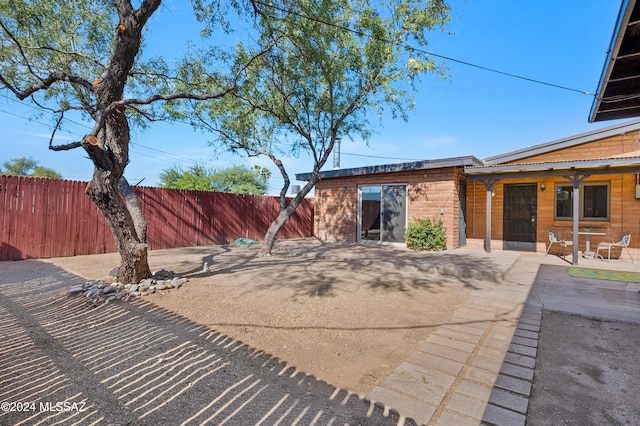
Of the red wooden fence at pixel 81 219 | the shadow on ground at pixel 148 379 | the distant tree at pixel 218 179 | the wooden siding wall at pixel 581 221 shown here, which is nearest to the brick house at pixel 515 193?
the wooden siding wall at pixel 581 221

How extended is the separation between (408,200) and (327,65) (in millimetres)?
4699

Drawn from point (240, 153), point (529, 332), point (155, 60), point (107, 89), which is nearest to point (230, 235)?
point (240, 153)

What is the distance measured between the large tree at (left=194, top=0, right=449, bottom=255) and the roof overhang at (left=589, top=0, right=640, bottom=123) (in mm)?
3730

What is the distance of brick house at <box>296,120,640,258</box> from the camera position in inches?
307

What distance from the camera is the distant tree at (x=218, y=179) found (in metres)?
22.4

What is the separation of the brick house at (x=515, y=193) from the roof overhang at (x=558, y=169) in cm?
2

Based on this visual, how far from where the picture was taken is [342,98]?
8094 millimetres

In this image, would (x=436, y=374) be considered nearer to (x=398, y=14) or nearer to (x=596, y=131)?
(x=398, y=14)

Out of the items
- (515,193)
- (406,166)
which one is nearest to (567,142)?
(515,193)

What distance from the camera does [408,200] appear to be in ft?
31.4

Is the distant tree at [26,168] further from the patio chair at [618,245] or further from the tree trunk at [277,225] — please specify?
the patio chair at [618,245]

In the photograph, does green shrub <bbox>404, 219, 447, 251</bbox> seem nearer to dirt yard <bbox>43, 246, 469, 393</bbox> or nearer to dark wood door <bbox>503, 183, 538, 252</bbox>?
dark wood door <bbox>503, 183, 538, 252</bbox>

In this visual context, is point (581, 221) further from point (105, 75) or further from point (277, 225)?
point (105, 75)

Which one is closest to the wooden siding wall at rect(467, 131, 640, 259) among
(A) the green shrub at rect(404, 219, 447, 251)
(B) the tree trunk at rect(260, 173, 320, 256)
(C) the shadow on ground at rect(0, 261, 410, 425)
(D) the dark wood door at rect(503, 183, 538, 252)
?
(D) the dark wood door at rect(503, 183, 538, 252)
